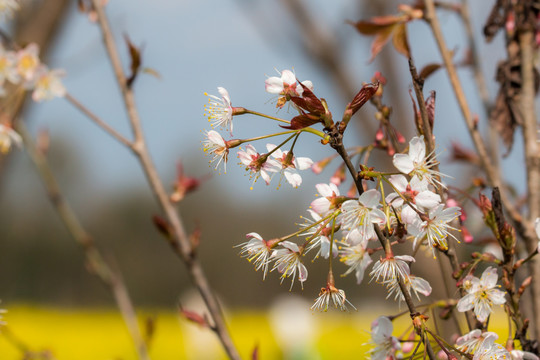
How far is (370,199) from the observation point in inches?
23.2

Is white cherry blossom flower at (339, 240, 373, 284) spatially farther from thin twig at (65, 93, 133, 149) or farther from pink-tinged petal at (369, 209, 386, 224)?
thin twig at (65, 93, 133, 149)

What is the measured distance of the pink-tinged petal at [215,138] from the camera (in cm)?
71

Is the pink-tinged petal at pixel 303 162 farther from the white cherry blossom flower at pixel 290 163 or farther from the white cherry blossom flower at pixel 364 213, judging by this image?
the white cherry blossom flower at pixel 364 213

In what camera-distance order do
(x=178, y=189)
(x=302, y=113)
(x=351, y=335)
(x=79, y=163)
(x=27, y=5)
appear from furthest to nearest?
1. (x=79, y=163)
2. (x=351, y=335)
3. (x=27, y=5)
4. (x=178, y=189)
5. (x=302, y=113)

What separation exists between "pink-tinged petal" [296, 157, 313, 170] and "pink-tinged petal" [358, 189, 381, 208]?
15 cm

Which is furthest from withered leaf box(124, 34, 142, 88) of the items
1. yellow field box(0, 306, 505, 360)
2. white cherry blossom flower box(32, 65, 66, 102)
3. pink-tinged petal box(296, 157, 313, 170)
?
yellow field box(0, 306, 505, 360)

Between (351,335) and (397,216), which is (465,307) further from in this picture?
(351,335)

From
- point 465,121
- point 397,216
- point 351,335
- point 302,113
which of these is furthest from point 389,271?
point 351,335

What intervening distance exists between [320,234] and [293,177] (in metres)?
0.09

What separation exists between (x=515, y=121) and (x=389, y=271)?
0.65 m

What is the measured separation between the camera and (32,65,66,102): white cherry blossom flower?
159 centimetres

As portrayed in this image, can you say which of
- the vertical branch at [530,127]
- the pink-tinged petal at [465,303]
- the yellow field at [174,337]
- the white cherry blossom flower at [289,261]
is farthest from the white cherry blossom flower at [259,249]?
the yellow field at [174,337]

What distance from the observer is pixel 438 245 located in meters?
0.70

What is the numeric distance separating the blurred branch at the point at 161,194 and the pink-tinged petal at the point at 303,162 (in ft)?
1.57
